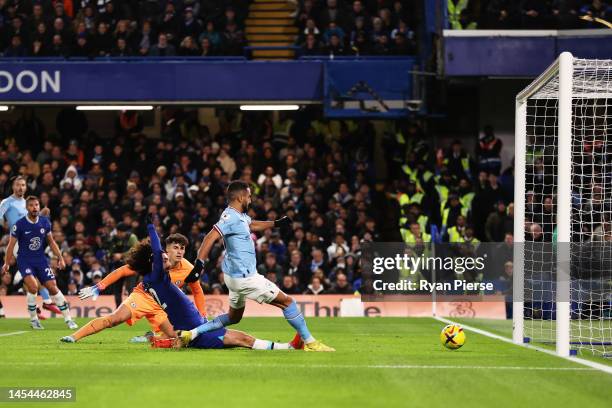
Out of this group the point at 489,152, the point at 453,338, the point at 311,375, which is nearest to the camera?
the point at 311,375

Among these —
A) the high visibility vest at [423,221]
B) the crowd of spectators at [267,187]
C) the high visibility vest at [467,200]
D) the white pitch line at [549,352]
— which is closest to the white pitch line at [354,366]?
the white pitch line at [549,352]

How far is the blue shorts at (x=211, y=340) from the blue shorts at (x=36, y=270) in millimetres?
6468

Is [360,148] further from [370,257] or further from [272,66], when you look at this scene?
[370,257]

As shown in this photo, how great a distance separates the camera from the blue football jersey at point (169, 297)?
13111 millimetres

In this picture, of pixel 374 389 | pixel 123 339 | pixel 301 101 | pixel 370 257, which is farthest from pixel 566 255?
pixel 301 101

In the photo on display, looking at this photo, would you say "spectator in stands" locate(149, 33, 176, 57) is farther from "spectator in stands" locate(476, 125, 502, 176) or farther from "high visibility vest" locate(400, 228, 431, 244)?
"spectator in stands" locate(476, 125, 502, 176)

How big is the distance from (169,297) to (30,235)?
6.41 m

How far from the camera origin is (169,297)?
1328cm

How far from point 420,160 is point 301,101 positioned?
3.17m

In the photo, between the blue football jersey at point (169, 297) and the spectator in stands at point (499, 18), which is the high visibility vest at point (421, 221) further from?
the blue football jersey at point (169, 297)

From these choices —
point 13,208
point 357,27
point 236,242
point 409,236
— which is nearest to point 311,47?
point 357,27

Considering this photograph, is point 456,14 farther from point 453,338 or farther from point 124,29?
point 453,338

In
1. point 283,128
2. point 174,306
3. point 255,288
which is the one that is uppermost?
point 283,128

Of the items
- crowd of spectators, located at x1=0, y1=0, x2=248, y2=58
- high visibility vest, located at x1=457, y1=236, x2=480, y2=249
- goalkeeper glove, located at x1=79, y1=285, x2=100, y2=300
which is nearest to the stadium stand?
crowd of spectators, located at x1=0, y1=0, x2=248, y2=58
